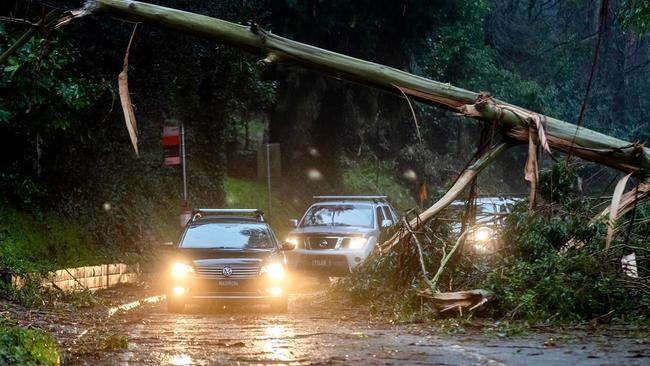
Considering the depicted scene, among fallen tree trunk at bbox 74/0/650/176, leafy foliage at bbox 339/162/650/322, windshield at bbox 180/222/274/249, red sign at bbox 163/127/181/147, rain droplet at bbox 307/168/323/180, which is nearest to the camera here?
fallen tree trunk at bbox 74/0/650/176

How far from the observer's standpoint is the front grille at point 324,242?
21297 mm

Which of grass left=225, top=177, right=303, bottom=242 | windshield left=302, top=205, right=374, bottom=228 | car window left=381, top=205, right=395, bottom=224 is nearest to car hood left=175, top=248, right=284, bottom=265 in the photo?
windshield left=302, top=205, right=374, bottom=228

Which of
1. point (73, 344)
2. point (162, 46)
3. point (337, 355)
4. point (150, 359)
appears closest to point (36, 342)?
point (150, 359)

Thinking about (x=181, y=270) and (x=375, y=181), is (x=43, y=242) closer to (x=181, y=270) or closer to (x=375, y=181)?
(x=181, y=270)

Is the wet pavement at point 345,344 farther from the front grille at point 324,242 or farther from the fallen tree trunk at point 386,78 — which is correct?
the front grille at point 324,242

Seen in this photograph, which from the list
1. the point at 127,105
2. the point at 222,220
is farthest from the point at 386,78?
the point at 222,220

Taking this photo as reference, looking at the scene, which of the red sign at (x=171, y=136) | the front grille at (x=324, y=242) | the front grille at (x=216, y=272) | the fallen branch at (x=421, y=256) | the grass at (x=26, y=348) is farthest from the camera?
the red sign at (x=171, y=136)

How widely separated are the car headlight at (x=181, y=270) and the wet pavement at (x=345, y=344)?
1491mm

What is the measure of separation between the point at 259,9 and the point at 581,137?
18585mm

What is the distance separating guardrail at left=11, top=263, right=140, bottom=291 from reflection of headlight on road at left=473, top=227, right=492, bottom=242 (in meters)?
7.02

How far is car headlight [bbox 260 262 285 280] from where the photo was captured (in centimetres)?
1636

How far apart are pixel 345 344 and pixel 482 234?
519cm

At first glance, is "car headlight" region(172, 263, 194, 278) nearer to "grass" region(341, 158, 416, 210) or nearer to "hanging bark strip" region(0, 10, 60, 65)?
"hanging bark strip" region(0, 10, 60, 65)

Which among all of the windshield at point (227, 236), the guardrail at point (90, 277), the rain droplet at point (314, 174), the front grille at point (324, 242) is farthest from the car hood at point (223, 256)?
the rain droplet at point (314, 174)
